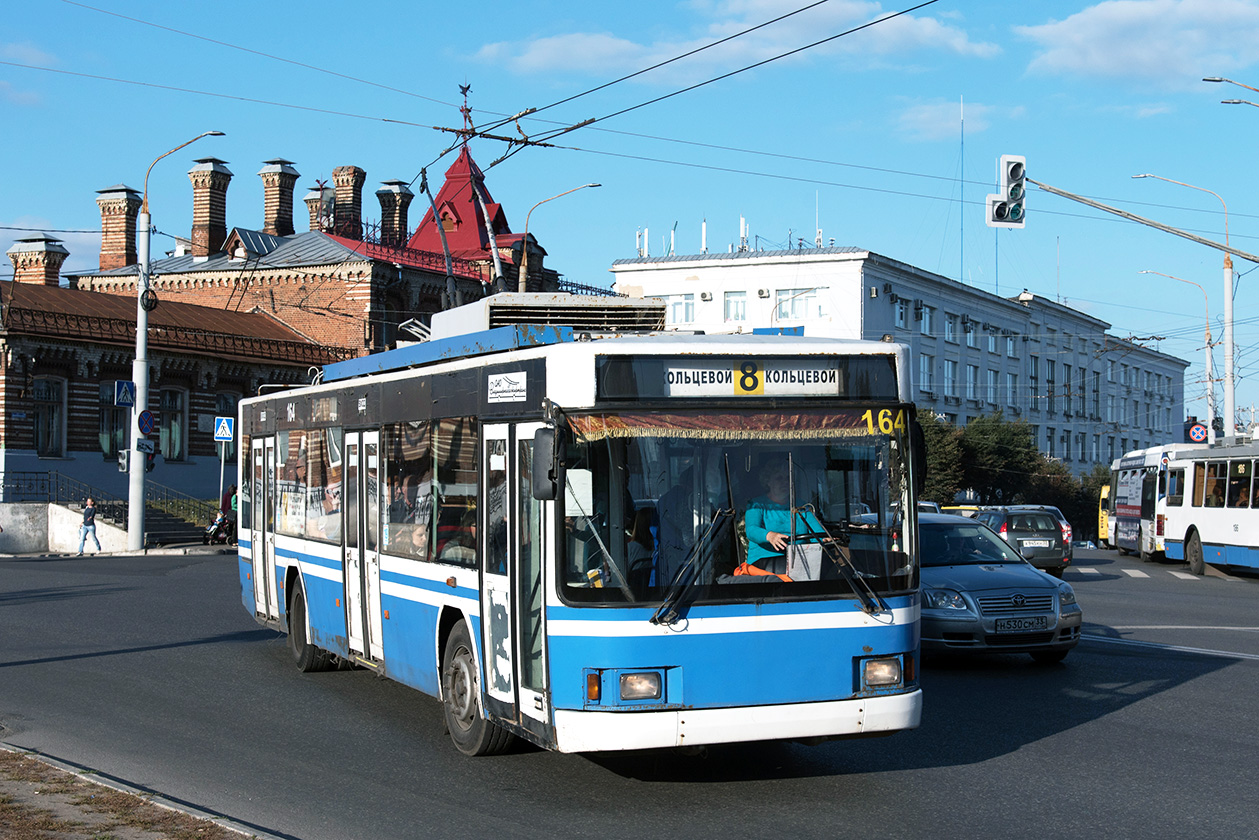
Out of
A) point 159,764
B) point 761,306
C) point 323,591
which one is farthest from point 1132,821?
point 761,306

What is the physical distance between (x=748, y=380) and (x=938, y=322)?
2741 inches

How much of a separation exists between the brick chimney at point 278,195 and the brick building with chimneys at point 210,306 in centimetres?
8

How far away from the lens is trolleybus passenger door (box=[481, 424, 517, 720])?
25.8 feet

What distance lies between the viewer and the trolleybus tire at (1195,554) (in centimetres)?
2994

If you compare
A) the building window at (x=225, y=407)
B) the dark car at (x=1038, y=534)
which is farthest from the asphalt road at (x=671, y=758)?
the building window at (x=225, y=407)

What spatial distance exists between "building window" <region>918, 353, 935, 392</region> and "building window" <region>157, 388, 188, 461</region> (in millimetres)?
39391

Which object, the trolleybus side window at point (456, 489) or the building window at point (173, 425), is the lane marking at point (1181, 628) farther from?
the building window at point (173, 425)

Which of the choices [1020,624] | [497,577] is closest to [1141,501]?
[1020,624]

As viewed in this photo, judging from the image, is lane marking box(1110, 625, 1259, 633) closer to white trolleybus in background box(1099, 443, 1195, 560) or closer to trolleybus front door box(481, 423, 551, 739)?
trolleybus front door box(481, 423, 551, 739)

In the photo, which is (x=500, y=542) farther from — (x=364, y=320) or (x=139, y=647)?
(x=364, y=320)

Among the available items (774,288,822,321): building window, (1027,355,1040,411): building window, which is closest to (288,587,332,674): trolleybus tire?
(774,288,822,321): building window

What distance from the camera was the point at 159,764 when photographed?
8.38 metres

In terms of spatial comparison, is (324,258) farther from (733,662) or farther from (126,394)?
(733,662)

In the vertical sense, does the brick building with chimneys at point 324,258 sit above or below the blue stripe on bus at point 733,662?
above
